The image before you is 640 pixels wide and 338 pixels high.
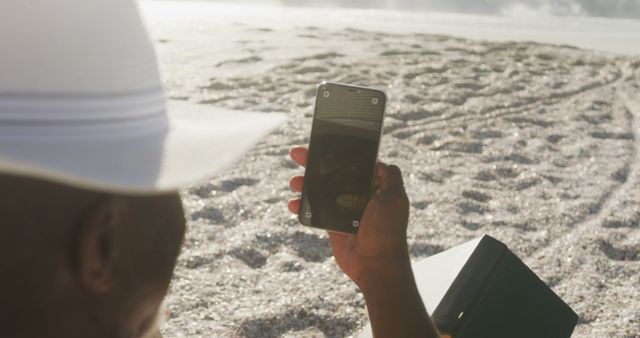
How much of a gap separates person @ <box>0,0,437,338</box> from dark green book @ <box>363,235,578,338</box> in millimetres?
940

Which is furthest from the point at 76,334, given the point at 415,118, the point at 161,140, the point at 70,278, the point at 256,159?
the point at 415,118

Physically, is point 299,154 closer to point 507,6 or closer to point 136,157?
point 136,157

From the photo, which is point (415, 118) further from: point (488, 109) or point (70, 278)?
point (70, 278)

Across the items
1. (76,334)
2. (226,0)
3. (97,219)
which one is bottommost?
(226,0)

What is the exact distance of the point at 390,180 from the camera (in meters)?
1.42

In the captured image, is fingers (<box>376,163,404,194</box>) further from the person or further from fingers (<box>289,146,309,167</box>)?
the person

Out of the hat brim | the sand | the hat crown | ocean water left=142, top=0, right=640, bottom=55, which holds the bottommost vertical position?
ocean water left=142, top=0, right=640, bottom=55

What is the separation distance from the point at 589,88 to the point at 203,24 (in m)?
3.58

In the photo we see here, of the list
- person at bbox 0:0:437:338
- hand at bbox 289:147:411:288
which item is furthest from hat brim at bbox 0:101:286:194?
hand at bbox 289:147:411:288

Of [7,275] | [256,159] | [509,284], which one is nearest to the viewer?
[7,275]

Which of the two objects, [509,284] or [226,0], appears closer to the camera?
[509,284]

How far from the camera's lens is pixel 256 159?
3.78m

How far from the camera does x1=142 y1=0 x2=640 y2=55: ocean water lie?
8125 mm

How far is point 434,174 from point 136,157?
3.06 m
